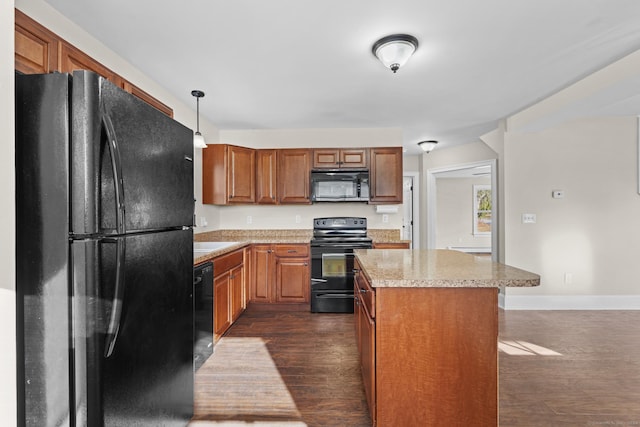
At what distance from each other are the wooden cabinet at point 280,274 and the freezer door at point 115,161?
95.5 inches

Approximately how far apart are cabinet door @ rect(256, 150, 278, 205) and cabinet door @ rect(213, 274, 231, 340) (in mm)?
1520

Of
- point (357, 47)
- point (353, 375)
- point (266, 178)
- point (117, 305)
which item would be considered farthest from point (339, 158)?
point (117, 305)

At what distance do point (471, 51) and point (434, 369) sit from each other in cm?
222

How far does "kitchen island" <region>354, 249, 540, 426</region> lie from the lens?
1504 millimetres

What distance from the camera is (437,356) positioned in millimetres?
1521

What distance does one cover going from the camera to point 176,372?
167 centimetres

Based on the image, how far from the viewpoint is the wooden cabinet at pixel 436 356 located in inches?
59.2

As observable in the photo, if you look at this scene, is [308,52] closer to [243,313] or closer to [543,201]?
[243,313]

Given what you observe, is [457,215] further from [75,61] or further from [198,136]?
[75,61]

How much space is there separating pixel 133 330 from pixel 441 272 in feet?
4.80

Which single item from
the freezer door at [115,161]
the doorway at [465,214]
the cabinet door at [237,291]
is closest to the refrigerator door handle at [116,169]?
the freezer door at [115,161]

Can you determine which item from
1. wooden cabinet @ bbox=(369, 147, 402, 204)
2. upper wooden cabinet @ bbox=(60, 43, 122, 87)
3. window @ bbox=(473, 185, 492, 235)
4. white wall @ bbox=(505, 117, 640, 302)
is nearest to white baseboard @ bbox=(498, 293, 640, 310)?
white wall @ bbox=(505, 117, 640, 302)

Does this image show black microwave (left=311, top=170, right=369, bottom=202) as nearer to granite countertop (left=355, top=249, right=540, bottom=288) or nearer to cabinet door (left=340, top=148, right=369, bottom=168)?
cabinet door (left=340, top=148, right=369, bottom=168)

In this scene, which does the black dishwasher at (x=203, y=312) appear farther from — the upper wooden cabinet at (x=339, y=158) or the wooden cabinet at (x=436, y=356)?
the upper wooden cabinet at (x=339, y=158)
